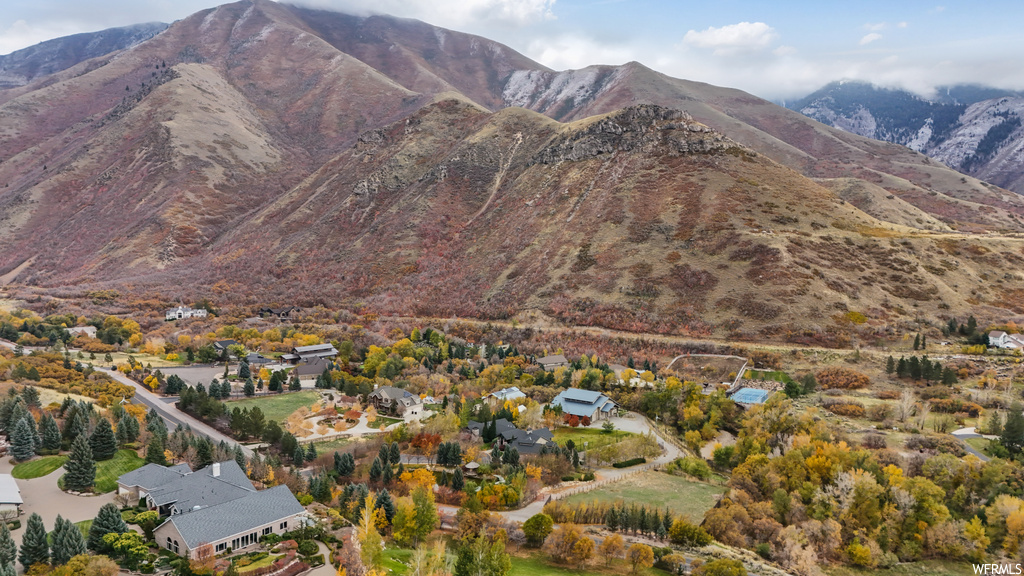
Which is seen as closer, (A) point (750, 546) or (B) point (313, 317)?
(A) point (750, 546)

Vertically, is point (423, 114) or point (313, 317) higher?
point (423, 114)

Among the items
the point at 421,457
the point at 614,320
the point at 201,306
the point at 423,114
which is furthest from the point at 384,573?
the point at 423,114

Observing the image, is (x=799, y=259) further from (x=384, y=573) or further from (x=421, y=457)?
(x=384, y=573)

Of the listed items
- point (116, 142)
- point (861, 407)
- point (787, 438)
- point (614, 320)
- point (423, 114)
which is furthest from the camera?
point (116, 142)

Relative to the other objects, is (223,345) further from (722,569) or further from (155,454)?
(722,569)

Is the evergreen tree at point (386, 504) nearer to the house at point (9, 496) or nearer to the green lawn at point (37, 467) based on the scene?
the house at point (9, 496)

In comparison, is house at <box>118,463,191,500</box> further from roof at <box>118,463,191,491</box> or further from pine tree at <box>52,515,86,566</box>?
pine tree at <box>52,515,86,566</box>

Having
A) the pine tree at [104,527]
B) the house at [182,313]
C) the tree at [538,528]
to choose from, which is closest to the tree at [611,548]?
the tree at [538,528]
